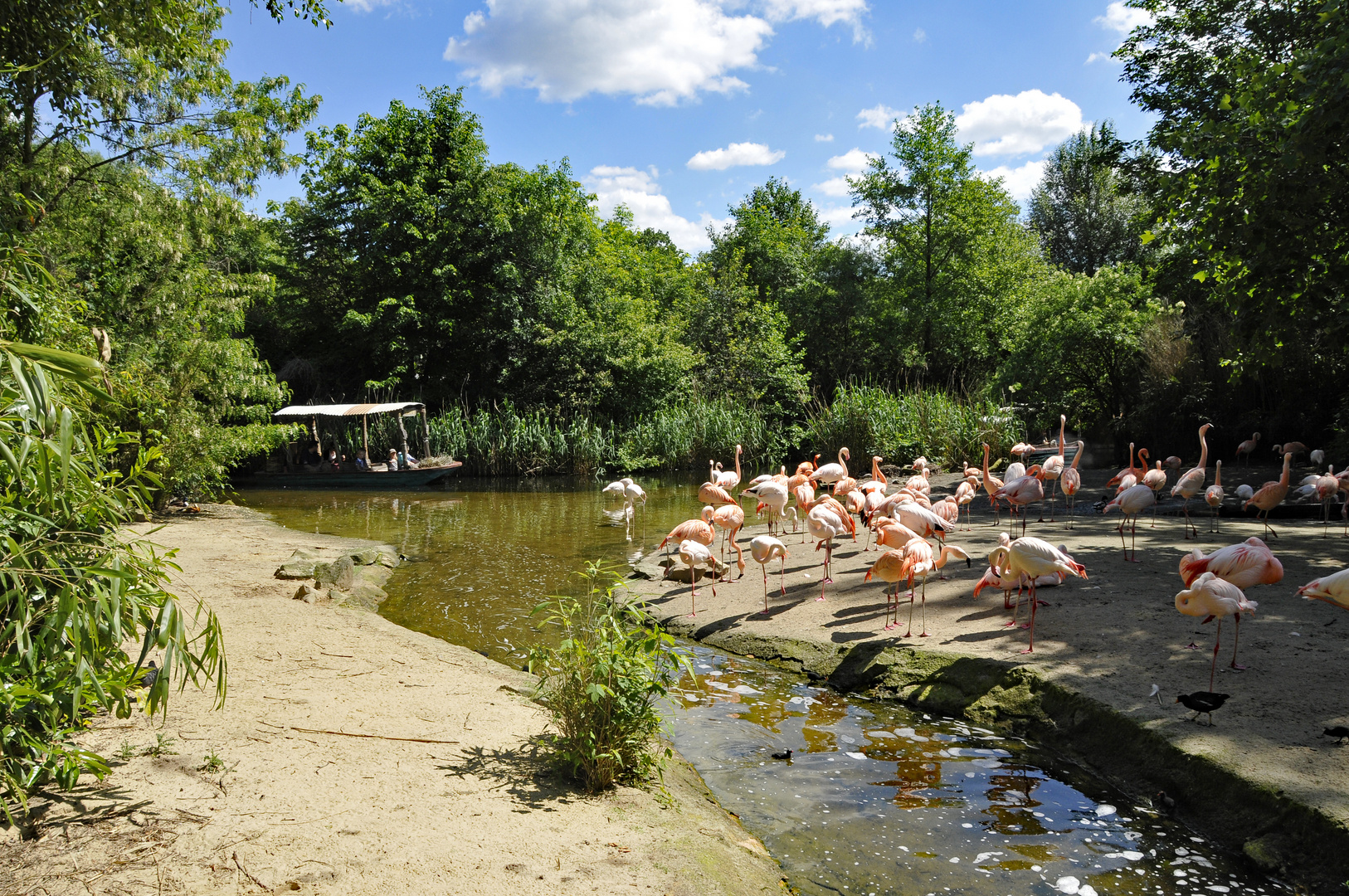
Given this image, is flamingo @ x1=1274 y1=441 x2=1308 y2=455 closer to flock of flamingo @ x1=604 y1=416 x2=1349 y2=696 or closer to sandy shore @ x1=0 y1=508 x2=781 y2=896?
flock of flamingo @ x1=604 y1=416 x2=1349 y2=696

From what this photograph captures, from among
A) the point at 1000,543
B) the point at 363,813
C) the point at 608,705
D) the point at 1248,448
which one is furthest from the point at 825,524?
the point at 1248,448

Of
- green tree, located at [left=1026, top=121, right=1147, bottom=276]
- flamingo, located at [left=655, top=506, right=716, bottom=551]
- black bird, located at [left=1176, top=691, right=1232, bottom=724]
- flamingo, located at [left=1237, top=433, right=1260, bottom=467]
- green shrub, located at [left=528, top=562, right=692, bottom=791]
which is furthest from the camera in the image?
green tree, located at [left=1026, top=121, right=1147, bottom=276]

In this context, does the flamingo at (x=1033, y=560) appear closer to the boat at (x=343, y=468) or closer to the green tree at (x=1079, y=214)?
the boat at (x=343, y=468)

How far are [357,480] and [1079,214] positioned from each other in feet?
139

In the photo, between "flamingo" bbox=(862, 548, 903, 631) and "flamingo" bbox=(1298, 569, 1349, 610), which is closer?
"flamingo" bbox=(1298, 569, 1349, 610)

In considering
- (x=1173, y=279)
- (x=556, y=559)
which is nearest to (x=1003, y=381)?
(x=1173, y=279)

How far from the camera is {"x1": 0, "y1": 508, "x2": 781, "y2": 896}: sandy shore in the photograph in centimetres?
279

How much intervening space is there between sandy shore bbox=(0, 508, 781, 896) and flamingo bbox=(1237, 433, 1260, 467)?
13.5 meters

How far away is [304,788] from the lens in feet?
11.3

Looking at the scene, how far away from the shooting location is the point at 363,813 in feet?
10.7

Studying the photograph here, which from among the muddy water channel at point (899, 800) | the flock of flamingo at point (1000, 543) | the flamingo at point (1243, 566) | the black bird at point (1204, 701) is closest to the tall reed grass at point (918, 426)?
the flock of flamingo at point (1000, 543)

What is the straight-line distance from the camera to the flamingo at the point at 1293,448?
12.0 m

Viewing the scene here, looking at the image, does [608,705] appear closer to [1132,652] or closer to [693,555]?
[1132,652]

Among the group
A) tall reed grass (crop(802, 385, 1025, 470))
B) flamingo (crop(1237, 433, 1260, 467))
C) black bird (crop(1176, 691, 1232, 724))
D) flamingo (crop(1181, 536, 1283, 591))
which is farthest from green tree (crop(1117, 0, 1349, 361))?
tall reed grass (crop(802, 385, 1025, 470))
